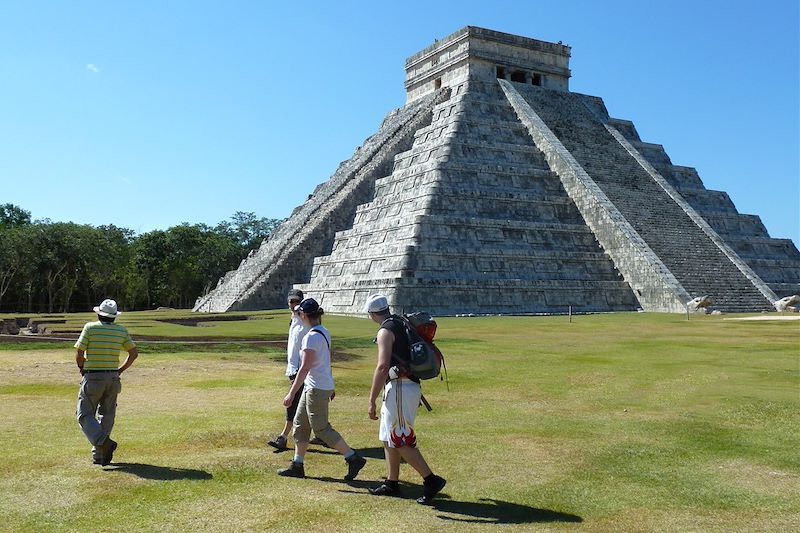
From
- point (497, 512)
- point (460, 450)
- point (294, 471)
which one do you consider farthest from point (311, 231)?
point (497, 512)

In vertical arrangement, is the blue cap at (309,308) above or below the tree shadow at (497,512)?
above

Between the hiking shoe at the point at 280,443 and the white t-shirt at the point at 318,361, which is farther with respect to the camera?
the hiking shoe at the point at 280,443

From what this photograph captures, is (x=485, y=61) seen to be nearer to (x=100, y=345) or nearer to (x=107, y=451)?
(x=100, y=345)

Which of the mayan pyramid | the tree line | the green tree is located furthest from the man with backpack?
the green tree

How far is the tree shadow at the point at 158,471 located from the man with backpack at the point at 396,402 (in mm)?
1899

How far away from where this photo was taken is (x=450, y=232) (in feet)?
117

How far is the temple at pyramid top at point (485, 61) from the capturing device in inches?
1906

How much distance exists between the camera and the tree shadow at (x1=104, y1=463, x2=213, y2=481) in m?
7.61

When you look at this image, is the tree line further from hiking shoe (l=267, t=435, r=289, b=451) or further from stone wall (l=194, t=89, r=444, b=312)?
hiking shoe (l=267, t=435, r=289, b=451)

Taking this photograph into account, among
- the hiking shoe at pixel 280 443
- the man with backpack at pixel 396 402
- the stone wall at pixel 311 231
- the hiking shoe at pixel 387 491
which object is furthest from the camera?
the stone wall at pixel 311 231

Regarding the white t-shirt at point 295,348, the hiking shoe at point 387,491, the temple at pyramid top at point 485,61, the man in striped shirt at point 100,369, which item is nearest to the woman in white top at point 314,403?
the hiking shoe at point 387,491

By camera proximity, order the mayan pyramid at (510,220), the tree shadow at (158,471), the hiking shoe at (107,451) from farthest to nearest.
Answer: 1. the mayan pyramid at (510,220)
2. the hiking shoe at (107,451)
3. the tree shadow at (158,471)

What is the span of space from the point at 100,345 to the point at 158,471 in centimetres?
168

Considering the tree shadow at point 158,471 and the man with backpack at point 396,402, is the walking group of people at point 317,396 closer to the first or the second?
the man with backpack at point 396,402
